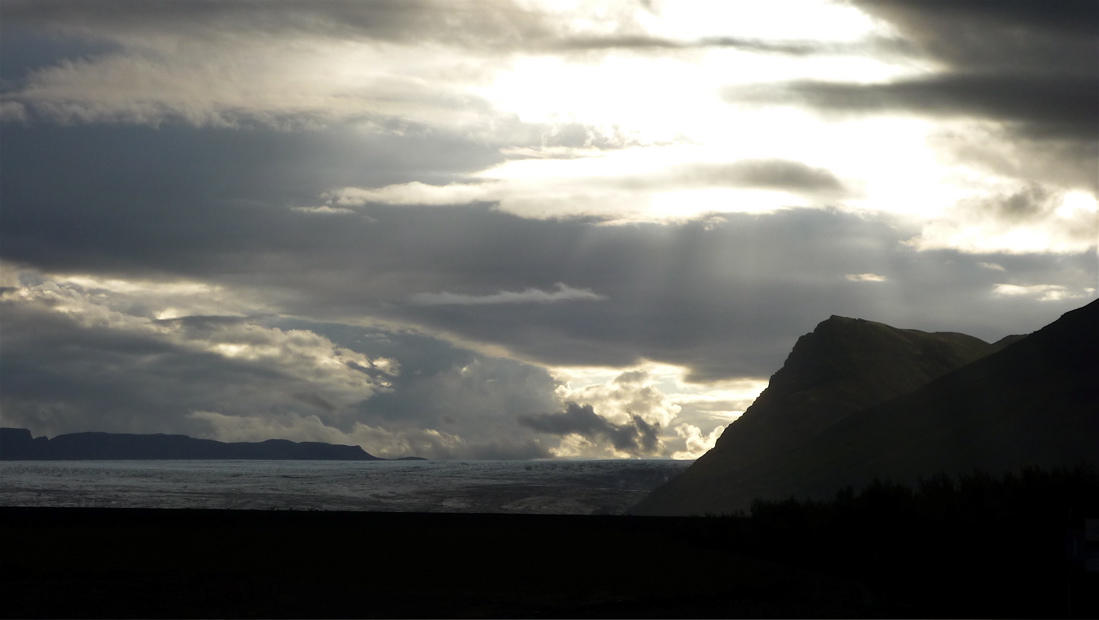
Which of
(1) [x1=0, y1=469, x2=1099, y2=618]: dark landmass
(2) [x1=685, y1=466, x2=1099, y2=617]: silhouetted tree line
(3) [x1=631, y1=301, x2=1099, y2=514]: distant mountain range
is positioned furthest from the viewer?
(3) [x1=631, y1=301, x2=1099, y2=514]: distant mountain range

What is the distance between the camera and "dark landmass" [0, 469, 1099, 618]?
30.9 meters

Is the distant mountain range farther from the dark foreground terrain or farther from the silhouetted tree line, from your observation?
the dark foreground terrain

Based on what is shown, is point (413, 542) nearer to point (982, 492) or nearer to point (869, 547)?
point (869, 547)

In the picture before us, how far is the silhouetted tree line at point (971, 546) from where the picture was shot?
31.5 meters

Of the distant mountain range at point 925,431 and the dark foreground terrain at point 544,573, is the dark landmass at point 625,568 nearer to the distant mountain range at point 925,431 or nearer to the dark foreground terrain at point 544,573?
the dark foreground terrain at point 544,573

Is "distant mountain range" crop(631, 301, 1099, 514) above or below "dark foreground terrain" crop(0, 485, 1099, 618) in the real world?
above

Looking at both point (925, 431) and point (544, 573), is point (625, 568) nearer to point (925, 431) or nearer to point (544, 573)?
point (544, 573)

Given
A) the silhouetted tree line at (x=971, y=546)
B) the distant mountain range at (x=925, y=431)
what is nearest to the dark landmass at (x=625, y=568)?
the silhouetted tree line at (x=971, y=546)

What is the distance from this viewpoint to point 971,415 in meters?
135

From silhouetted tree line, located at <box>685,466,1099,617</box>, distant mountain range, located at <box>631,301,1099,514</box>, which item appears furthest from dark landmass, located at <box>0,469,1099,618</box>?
distant mountain range, located at <box>631,301,1099,514</box>

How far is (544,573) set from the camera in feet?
138

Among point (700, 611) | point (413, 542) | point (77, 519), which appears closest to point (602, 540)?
point (413, 542)

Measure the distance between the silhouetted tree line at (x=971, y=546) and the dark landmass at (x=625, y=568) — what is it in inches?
3.2

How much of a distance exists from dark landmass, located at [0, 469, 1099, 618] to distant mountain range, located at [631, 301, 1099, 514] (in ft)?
205
